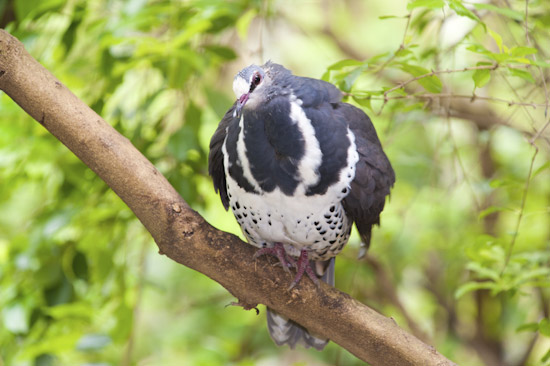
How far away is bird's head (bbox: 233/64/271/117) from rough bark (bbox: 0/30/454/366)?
0.39 meters

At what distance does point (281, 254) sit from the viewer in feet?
7.53

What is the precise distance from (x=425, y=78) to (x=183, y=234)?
1.01 metres

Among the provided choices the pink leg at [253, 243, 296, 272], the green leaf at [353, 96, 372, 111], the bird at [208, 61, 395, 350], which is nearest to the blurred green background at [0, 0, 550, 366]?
the green leaf at [353, 96, 372, 111]

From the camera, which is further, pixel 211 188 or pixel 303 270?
pixel 211 188

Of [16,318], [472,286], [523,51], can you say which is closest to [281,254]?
[472,286]

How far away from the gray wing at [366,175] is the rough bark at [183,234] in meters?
0.32

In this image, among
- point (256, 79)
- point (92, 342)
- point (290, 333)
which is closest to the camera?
point (256, 79)

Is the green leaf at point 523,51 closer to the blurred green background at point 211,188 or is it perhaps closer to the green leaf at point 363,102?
the blurred green background at point 211,188

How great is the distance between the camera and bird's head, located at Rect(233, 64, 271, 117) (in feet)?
6.34

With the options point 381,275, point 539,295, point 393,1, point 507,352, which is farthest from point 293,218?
point 393,1

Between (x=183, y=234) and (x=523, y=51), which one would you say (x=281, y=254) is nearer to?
(x=183, y=234)

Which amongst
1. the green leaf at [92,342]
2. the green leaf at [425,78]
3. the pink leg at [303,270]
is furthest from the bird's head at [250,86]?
the green leaf at [92,342]

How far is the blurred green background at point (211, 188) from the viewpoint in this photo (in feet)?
7.94

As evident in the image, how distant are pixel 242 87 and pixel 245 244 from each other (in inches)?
22.2
